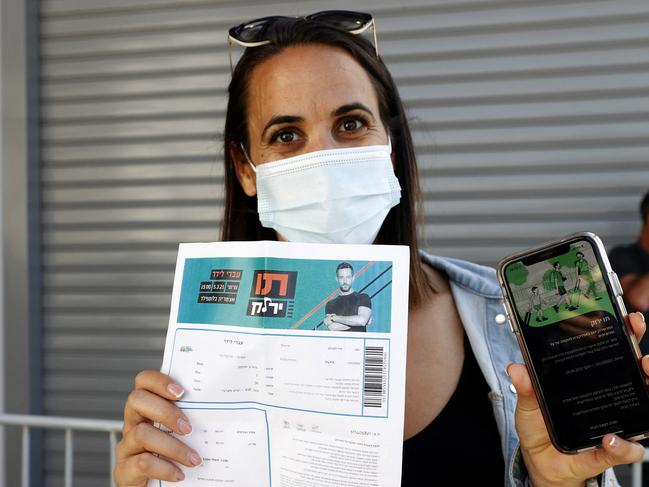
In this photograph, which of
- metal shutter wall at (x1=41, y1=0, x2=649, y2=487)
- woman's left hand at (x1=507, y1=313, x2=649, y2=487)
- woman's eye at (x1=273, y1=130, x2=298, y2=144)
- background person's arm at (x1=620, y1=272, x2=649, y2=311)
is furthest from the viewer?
metal shutter wall at (x1=41, y1=0, x2=649, y2=487)

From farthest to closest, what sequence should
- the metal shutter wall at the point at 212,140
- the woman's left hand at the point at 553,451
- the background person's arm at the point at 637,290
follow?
1. the metal shutter wall at the point at 212,140
2. the background person's arm at the point at 637,290
3. the woman's left hand at the point at 553,451

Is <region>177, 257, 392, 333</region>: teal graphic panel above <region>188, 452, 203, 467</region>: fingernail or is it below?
above

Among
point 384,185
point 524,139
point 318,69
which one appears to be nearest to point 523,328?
point 384,185

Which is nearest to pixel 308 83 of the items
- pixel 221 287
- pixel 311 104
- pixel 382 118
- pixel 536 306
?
pixel 311 104

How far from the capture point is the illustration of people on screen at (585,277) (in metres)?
0.96

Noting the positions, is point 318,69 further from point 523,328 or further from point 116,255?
point 116,255

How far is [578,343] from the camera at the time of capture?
0.97 metres

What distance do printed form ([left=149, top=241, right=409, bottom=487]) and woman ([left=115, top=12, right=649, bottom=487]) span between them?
323mm

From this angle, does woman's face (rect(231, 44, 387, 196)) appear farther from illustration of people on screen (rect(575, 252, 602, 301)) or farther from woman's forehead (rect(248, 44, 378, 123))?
illustration of people on screen (rect(575, 252, 602, 301))

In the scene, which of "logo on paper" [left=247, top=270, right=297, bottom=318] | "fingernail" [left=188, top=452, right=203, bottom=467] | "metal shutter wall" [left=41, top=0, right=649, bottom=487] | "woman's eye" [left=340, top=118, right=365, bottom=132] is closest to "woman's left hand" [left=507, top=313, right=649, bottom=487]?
"logo on paper" [left=247, top=270, right=297, bottom=318]

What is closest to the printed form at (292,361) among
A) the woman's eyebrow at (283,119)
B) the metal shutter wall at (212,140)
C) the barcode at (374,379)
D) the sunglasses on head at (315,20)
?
the barcode at (374,379)

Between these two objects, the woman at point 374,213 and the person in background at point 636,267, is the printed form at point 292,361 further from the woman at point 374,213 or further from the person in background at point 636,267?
the person in background at point 636,267

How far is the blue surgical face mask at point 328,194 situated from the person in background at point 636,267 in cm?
202

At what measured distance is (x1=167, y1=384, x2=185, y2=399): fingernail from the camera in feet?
3.20
